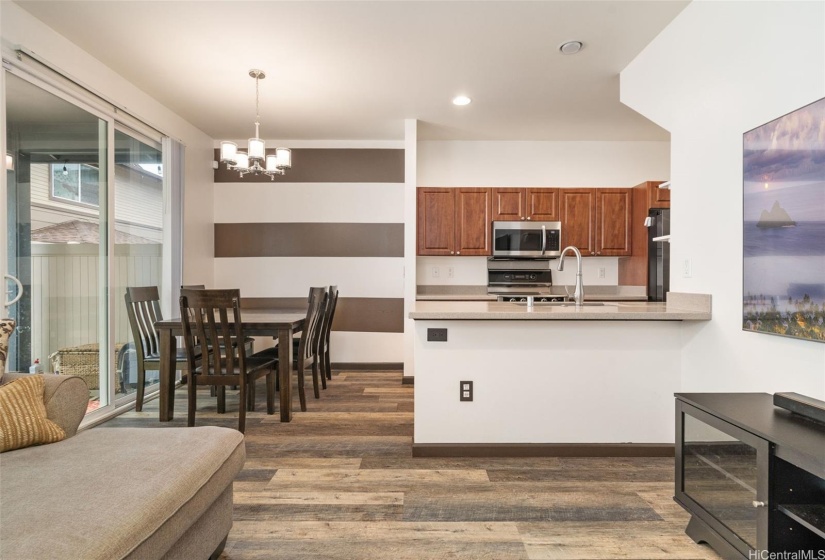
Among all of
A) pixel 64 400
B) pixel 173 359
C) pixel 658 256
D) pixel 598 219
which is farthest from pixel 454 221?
pixel 64 400

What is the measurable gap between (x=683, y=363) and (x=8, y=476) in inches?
121

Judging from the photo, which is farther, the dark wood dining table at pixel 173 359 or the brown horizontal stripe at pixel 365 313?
the brown horizontal stripe at pixel 365 313

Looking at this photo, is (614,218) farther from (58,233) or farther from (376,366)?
(58,233)

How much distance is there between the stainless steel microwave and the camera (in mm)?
4828

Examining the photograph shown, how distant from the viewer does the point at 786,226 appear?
1.75 m

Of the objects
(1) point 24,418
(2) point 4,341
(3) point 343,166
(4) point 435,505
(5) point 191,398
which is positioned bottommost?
(4) point 435,505

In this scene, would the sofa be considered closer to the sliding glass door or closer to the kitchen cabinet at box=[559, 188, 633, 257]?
the sliding glass door

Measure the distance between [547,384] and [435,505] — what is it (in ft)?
3.24

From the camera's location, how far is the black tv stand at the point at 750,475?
1.34 m

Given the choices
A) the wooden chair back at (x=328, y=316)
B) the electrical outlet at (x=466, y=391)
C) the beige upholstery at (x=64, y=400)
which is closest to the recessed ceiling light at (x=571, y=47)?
the electrical outlet at (x=466, y=391)

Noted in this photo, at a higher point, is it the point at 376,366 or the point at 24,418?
the point at 24,418

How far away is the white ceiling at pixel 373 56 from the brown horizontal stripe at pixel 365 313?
1.98m

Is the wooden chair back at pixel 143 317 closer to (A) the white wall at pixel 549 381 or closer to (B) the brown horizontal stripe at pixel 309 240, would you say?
(B) the brown horizontal stripe at pixel 309 240

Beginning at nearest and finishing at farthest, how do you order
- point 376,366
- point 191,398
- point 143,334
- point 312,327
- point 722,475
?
point 722,475 < point 191,398 < point 143,334 < point 312,327 < point 376,366
